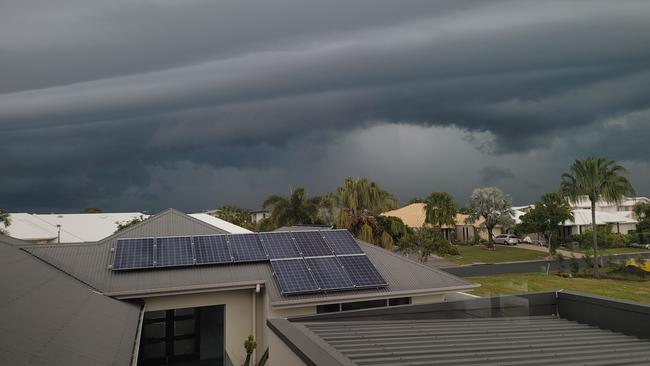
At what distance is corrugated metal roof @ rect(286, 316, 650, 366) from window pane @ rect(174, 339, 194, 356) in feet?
39.3

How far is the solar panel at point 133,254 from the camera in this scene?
51.6 ft

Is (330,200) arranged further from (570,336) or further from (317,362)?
(317,362)

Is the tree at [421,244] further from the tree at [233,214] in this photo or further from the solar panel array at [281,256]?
the tree at [233,214]

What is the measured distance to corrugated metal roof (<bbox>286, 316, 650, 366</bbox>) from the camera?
22.7ft

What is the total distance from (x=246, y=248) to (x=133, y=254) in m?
4.15

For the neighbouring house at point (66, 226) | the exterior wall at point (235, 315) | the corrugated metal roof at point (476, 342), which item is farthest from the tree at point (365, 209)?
the corrugated metal roof at point (476, 342)

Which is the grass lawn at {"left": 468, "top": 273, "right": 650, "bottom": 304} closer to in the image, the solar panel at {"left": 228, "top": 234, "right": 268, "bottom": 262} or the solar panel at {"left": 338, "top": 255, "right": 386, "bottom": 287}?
the solar panel at {"left": 338, "top": 255, "right": 386, "bottom": 287}

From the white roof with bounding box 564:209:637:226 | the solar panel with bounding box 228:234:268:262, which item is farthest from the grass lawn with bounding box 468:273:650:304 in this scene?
the white roof with bounding box 564:209:637:226

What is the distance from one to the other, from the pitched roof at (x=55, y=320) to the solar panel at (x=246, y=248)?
4657mm

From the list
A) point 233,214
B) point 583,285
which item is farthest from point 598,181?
point 233,214

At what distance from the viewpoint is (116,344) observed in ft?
28.9

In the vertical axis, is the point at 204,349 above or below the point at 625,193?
below

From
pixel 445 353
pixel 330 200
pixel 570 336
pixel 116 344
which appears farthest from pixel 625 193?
pixel 116 344

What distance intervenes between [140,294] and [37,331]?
7.38m
